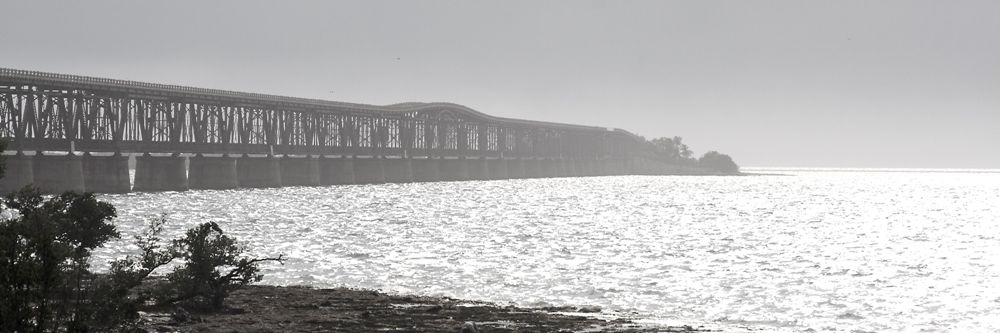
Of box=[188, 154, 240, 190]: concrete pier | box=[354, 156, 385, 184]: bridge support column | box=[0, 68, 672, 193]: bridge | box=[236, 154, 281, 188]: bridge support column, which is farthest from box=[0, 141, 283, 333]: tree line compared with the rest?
box=[354, 156, 385, 184]: bridge support column

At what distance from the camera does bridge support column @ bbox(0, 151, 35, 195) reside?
104 metres

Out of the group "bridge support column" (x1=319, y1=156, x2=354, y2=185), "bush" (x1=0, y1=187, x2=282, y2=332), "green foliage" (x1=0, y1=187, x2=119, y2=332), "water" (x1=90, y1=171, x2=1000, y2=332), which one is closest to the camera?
"green foliage" (x1=0, y1=187, x2=119, y2=332)

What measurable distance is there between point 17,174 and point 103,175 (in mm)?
16391

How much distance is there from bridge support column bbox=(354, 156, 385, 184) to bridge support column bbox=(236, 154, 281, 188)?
3007 centimetres

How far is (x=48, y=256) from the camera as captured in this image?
59.6 feet

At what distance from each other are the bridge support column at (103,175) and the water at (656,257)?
36.4 feet

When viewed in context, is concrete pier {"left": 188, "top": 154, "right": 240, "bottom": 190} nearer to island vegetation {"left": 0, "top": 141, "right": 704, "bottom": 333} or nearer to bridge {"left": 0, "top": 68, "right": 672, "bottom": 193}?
bridge {"left": 0, "top": 68, "right": 672, "bottom": 193}

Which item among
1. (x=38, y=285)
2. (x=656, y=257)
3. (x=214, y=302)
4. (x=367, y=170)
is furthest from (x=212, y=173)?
(x=38, y=285)

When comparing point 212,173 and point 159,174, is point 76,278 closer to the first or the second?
point 159,174

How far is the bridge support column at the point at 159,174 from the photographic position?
→ 133 m

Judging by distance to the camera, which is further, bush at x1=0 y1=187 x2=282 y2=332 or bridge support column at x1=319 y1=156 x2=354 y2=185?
bridge support column at x1=319 y1=156 x2=354 y2=185

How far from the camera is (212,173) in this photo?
150 meters

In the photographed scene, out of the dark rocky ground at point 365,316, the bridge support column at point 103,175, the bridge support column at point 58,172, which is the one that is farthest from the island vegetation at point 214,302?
the bridge support column at point 103,175

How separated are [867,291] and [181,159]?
363ft
